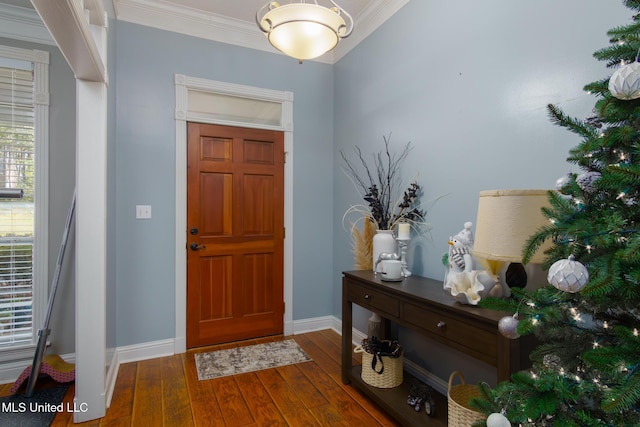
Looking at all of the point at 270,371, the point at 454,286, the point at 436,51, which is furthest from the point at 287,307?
the point at 436,51

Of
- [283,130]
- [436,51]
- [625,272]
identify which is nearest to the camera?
[625,272]

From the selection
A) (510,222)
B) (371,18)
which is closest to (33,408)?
(510,222)

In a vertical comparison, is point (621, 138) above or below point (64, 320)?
above

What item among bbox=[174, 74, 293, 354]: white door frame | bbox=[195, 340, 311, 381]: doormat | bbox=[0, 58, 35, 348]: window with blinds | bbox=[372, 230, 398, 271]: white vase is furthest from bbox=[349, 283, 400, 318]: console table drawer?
bbox=[0, 58, 35, 348]: window with blinds

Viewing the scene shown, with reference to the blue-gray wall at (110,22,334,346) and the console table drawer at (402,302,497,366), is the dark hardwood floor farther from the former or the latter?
the console table drawer at (402,302,497,366)

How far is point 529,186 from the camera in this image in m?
1.66

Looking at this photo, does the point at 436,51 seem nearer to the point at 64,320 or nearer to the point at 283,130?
the point at 283,130

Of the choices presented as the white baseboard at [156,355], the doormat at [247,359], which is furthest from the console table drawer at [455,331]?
the doormat at [247,359]

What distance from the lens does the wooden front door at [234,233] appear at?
2.97 m

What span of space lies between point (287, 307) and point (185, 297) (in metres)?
0.95

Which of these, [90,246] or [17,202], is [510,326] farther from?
[17,202]

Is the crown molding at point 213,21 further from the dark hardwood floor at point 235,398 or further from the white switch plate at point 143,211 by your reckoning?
the dark hardwood floor at point 235,398

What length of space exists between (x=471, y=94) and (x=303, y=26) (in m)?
1.03

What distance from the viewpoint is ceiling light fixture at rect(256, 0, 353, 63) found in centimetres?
168
